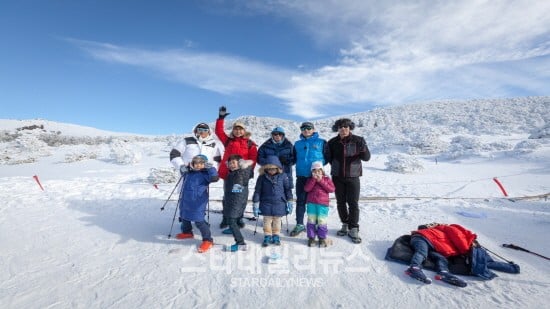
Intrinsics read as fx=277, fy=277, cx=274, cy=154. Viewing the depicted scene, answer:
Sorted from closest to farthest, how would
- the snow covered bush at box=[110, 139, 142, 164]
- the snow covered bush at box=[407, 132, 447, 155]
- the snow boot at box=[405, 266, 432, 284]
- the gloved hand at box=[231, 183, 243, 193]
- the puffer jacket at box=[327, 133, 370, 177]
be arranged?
the snow boot at box=[405, 266, 432, 284] → the gloved hand at box=[231, 183, 243, 193] → the puffer jacket at box=[327, 133, 370, 177] → the snow covered bush at box=[110, 139, 142, 164] → the snow covered bush at box=[407, 132, 447, 155]

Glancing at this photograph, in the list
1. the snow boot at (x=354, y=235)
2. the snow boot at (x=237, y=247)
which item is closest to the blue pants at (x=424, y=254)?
the snow boot at (x=354, y=235)

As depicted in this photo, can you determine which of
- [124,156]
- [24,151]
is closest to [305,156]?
[124,156]

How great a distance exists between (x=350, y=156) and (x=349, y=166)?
187 mm

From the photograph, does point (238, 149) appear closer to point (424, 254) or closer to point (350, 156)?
point (350, 156)

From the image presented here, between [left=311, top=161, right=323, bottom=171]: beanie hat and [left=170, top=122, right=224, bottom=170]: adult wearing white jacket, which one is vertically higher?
[left=170, top=122, right=224, bottom=170]: adult wearing white jacket

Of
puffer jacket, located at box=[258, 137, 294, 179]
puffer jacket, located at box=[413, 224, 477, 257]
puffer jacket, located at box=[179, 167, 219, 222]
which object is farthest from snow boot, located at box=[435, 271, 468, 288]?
puffer jacket, located at box=[179, 167, 219, 222]

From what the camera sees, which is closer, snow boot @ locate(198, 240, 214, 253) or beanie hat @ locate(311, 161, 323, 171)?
snow boot @ locate(198, 240, 214, 253)

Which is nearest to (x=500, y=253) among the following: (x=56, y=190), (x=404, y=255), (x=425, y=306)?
(x=404, y=255)

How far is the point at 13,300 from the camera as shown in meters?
3.31

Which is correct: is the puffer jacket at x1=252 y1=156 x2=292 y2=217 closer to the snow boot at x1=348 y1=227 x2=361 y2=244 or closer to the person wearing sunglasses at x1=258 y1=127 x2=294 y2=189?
the person wearing sunglasses at x1=258 y1=127 x2=294 y2=189

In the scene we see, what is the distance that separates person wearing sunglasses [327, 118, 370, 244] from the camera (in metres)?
5.12

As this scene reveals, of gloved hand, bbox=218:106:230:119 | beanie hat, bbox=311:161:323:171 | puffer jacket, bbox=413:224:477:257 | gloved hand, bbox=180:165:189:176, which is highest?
gloved hand, bbox=218:106:230:119

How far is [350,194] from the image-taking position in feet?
17.0

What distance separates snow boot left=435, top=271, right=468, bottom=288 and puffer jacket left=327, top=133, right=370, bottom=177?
2022 millimetres
